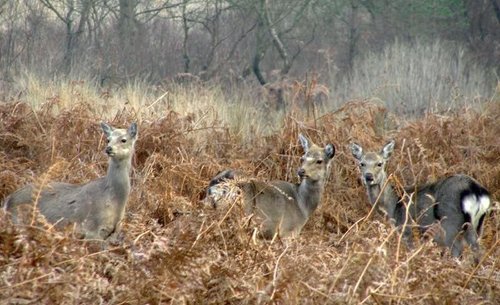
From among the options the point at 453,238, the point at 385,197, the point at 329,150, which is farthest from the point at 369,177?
the point at 453,238

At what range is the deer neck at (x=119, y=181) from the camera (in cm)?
822

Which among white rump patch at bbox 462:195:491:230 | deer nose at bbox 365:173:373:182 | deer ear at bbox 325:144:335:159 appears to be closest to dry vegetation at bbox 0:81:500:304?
deer nose at bbox 365:173:373:182

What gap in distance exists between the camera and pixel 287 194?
9.30 m

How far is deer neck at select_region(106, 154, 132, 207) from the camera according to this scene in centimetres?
822

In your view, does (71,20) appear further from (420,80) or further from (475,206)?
(475,206)

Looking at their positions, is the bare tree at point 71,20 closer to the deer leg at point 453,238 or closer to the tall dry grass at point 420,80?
the tall dry grass at point 420,80

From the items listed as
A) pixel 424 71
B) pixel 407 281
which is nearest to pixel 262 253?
pixel 407 281

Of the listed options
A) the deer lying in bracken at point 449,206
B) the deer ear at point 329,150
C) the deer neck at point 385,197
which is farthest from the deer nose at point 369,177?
the deer ear at point 329,150

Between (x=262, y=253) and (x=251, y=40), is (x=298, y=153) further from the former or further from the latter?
(x=251, y=40)

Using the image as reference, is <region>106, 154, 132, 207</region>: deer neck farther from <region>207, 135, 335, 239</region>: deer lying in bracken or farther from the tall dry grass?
the tall dry grass

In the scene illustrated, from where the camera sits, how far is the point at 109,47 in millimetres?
22688

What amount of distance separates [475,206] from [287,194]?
5.79 feet

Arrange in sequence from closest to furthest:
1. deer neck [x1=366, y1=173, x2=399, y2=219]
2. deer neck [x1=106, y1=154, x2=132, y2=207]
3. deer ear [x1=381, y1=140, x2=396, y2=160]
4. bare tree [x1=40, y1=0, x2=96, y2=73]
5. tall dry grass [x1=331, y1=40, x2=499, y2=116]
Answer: deer neck [x1=106, y1=154, x2=132, y2=207]
deer neck [x1=366, y1=173, x2=399, y2=219]
deer ear [x1=381, y1=140, x2=396, y2=160]
tall dry grass [x1=331, y1=40, x2=499, y2=116]
bare tree [x1=40, y1=0, x2=96, y2=73]

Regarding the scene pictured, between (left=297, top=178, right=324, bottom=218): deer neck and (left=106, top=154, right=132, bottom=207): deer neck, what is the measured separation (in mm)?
2012
